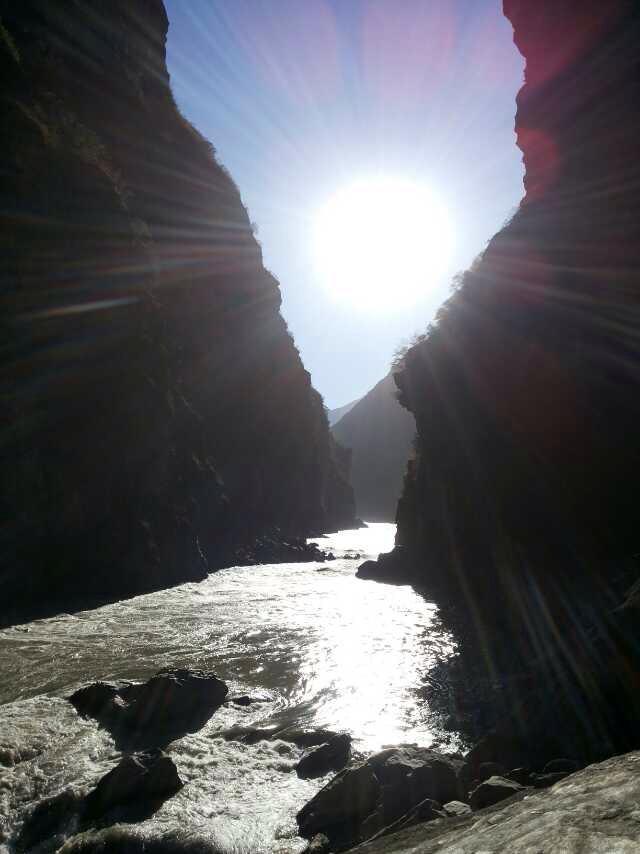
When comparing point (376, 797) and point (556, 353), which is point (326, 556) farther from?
point (376, 797)

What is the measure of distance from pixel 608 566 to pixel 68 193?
28.4m

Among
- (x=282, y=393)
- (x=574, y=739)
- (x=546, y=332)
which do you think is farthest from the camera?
(x=282, y=393)

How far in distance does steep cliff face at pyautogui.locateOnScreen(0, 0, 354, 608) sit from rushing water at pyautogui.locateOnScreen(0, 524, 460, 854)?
4.92 metres

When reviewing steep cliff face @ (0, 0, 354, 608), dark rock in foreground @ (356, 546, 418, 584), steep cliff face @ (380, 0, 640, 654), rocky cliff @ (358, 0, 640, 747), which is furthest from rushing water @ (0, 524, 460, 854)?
dark rock in foreground @ (356, 546, 418, 584)

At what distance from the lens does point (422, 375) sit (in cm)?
2747

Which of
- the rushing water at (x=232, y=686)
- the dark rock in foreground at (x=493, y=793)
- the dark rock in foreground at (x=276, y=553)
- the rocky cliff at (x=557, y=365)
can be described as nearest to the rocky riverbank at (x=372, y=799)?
the dark rock in foreground at (x=493, y=793)

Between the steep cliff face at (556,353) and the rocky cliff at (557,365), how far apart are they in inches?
2.1

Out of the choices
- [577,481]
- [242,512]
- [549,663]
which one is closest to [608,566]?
[577,481]

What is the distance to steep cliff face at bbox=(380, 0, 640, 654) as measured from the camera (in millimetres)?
14367

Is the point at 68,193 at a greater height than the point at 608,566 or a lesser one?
greater

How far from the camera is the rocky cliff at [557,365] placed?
14.1 metres

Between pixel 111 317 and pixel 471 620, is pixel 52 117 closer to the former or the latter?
pixel 111 317

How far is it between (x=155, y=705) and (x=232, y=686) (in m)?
2.30

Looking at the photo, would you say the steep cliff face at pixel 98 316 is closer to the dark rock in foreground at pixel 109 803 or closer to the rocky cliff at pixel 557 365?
the dark rock in foreground at pixel 109 803
